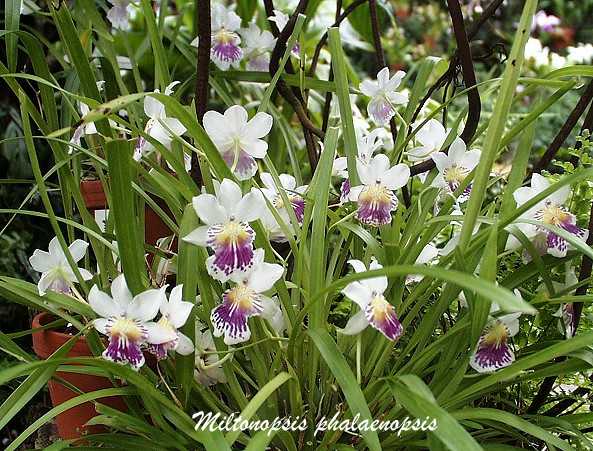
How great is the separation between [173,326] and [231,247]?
0.31 feet

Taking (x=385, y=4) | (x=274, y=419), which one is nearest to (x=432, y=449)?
(x=274, y=419)

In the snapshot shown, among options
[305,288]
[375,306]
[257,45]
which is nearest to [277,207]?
[305,288]

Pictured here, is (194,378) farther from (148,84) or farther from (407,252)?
(148,84)

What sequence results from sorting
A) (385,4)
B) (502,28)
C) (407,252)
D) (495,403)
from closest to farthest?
(407,252), (495,403), (385,4), (502,28)

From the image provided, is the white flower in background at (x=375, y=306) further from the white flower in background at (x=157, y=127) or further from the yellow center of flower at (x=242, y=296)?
the white flower in background at (x=157, y=127)

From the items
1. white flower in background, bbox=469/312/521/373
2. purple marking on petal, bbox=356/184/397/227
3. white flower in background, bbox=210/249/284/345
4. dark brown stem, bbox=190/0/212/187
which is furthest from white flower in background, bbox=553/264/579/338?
dark brown stem, bbox=190/0/212/187

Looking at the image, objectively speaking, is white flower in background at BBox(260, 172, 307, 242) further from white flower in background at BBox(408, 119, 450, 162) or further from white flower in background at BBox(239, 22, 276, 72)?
white flower in background at BBox(239, 22, 276, 72)

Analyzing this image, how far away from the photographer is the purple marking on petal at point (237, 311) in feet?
2.29

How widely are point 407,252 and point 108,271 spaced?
0.39 m

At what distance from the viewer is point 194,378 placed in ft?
2.58

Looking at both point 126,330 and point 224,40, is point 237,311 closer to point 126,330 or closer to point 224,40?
point 126,330

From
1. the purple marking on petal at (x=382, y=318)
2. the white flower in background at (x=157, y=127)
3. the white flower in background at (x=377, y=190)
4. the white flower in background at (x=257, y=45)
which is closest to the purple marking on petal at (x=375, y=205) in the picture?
the white flower in background at (x=377, y=190)

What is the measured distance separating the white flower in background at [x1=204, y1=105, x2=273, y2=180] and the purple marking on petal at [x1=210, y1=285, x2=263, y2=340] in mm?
134

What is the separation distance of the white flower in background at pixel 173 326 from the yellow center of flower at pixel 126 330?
0.01 m
